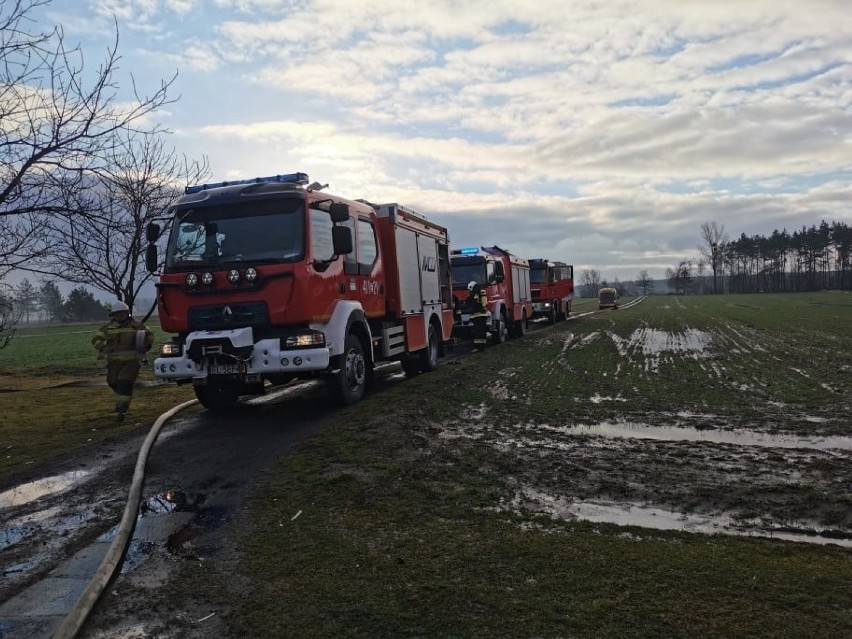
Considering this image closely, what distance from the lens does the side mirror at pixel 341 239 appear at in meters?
8.41

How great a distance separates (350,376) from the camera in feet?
29.8

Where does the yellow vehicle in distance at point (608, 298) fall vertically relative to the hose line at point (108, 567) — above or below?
above

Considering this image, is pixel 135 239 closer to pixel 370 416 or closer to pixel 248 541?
pixel 370 416

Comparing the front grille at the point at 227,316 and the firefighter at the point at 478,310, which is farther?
the firefighter at the point at 478,310

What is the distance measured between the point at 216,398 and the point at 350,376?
2.19m

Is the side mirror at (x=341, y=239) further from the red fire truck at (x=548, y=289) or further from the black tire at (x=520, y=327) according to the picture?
the red fire truck at (x=548, y=289)

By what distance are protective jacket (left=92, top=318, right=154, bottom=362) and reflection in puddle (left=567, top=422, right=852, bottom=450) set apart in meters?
6.42

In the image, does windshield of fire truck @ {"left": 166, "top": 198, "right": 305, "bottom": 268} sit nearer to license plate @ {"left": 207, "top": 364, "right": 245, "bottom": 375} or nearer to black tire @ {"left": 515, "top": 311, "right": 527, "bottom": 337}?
license plate @ {"left": 207, "top": 364, "right": 245, "bottom": 375}

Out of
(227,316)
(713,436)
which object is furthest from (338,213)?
(713,436)

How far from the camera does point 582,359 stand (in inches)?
572

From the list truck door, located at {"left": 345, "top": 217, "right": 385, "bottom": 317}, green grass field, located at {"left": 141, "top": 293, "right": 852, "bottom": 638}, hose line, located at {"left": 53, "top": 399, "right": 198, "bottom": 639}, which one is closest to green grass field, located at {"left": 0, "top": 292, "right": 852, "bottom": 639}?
green grass field, located at {"left": 141, "top": 293, "right": 852, "bottom": 638}

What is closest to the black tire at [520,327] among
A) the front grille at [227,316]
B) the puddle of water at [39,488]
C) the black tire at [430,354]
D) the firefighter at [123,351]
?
the black tire at [430,354]

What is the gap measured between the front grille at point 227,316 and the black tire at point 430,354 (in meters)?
5.22

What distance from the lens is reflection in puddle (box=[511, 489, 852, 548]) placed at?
4.09 meters
